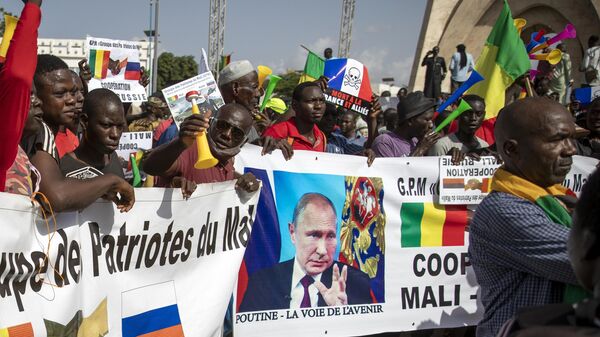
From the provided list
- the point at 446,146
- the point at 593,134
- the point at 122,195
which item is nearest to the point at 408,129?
the point at 446,146

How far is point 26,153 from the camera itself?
3.22 meters

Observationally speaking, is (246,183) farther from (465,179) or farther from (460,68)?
(460,68)

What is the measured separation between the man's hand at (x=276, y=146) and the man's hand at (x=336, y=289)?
2.86ft

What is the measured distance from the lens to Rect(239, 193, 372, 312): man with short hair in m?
4.76

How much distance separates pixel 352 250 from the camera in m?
5.14

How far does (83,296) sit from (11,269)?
0.49 meters

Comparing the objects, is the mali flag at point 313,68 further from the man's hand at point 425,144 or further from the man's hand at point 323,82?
the man's hand at point 425,144

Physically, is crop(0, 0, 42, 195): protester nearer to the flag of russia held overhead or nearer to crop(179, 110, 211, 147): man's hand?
crop(179, 110, 211, 147): man's hand

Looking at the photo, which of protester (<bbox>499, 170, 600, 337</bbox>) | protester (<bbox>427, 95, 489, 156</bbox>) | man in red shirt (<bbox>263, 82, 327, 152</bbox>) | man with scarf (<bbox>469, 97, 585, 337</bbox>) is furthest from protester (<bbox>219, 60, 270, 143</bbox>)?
protester (<bbox>499, 170, 600, 337</bbox>)

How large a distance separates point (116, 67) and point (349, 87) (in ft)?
10.3

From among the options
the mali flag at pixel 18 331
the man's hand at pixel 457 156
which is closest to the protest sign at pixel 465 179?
the man's hand at pixel 457 156

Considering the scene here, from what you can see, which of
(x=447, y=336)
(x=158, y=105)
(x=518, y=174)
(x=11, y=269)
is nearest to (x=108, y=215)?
(x=11, y=269)

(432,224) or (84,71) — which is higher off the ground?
(84,71)

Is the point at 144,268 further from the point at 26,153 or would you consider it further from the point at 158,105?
the point at 158,105
